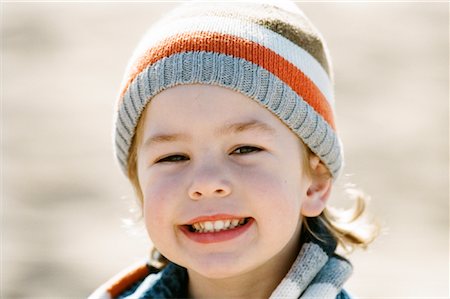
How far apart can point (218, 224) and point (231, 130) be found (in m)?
0.27

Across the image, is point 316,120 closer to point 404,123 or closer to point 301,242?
point 301,242

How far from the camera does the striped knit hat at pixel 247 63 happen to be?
2900mm

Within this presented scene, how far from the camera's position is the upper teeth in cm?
284

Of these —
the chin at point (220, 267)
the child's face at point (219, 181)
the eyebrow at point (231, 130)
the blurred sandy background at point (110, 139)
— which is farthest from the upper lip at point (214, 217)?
the blurred sandy background at point (110, 139)

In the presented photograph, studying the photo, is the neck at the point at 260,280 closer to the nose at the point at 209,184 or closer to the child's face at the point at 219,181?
the child's face at the point at 219,181

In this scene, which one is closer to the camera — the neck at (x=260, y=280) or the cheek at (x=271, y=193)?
the cheek at (x=271, y=193)

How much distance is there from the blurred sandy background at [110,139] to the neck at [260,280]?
166 centimetres

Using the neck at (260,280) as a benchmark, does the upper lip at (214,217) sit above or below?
above

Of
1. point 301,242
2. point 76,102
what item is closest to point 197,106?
point 301,242

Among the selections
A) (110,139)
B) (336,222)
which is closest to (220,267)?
(336,222)

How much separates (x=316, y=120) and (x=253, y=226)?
0.40 meters

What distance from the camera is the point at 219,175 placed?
110 inches

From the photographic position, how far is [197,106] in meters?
2.85

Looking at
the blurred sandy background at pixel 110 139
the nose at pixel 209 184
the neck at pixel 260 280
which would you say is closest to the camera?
the nose at pixel 209 184
